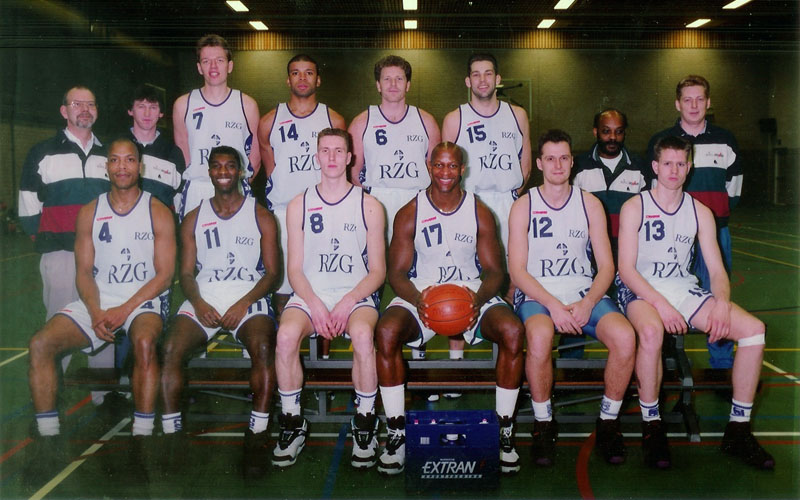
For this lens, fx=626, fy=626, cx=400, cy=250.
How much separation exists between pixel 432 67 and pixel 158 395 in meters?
12.4

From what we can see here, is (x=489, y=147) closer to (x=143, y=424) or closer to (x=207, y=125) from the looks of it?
(x=207, y=125)

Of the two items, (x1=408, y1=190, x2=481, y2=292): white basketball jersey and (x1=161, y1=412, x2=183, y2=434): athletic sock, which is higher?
(x1=408, y1=190, x2=481, y2=292): white basketball jersey

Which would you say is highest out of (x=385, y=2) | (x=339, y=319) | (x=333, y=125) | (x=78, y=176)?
(x=385, y=2)

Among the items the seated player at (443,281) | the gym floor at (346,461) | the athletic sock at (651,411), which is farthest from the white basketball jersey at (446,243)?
the athletic sock at (651,411)

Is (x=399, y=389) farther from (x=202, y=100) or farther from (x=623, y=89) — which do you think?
(x=623, y=89)

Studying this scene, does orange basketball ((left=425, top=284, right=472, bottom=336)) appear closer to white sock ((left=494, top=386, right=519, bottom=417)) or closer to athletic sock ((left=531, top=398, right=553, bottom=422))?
white sock ((left=494, top=386, right=519, bottom=417))

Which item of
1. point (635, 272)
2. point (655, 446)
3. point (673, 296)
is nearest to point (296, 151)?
point (635, 272)

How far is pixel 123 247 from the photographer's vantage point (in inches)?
152

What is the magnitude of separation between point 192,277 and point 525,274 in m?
1.98

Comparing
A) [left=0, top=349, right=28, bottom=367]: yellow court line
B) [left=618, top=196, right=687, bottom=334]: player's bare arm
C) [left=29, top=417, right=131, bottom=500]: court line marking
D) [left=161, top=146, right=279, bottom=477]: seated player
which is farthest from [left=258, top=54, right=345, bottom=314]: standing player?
[left=0, top=349, right=28, bottom=367]: yellow court line

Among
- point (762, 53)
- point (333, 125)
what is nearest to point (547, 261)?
point (333, 125)

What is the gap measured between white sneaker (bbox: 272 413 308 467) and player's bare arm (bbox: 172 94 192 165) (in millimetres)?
2103

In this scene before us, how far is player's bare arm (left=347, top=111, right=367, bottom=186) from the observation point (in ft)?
14.5

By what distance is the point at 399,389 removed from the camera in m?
3.32
